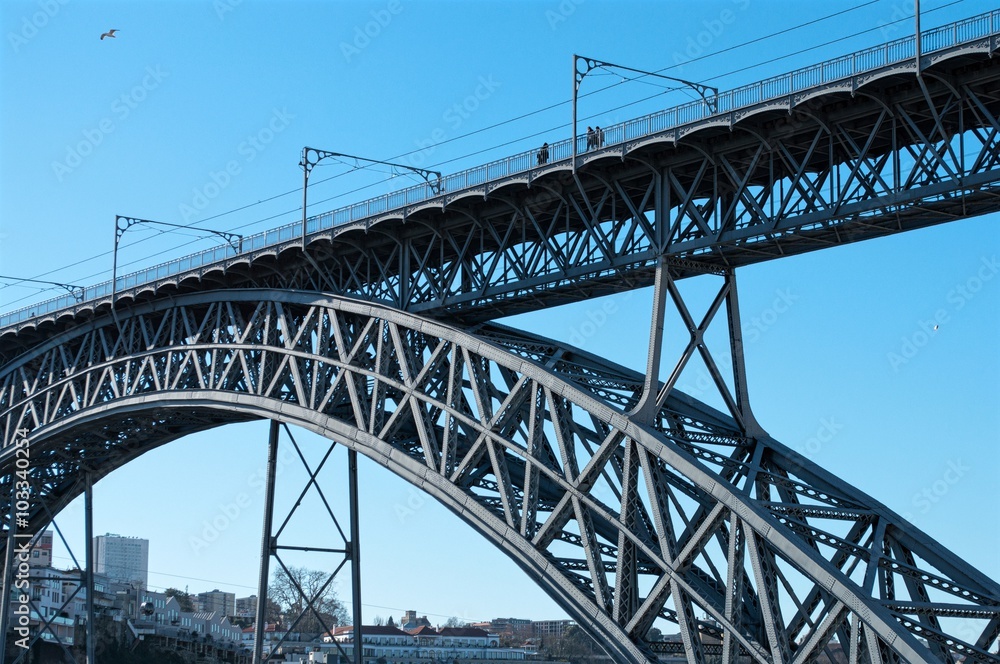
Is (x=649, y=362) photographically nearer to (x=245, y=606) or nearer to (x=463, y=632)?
(x=463, y=632)

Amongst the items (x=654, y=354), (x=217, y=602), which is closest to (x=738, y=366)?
(x=654, y=354)

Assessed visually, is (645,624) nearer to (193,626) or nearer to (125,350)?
(125,350)

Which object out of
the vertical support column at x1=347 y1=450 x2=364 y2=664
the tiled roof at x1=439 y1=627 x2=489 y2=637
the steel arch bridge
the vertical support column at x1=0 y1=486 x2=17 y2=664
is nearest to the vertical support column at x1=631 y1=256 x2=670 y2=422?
the steel arch bridge

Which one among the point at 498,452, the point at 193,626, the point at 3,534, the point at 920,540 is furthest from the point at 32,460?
the point at 193,626

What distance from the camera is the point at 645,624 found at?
30047mm

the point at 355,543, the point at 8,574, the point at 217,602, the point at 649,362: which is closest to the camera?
the point at 649,362

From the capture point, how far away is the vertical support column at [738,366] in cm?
3192

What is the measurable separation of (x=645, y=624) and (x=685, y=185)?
9.84 m

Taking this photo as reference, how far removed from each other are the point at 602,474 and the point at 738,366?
3.94m

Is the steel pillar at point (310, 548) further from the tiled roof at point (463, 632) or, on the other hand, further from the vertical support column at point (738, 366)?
the tiled roof at point (463, 632)

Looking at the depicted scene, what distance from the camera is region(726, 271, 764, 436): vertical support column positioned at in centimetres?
3192

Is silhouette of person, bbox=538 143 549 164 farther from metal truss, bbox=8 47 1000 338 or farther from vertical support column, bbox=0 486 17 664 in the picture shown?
vertical support column, bbox=0 486 17 664

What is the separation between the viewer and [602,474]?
104 ft

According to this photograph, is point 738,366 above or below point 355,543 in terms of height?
above
